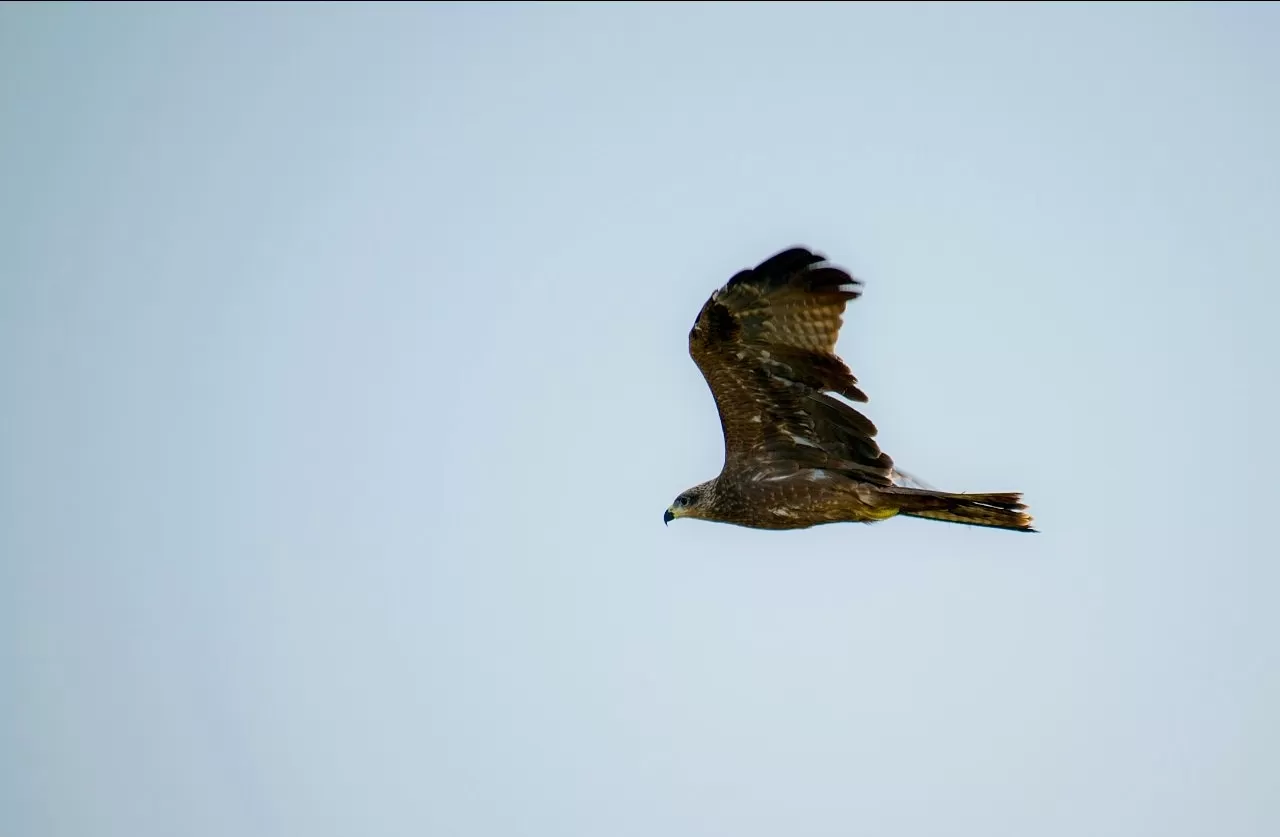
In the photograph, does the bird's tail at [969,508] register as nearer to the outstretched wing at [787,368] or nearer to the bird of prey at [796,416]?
the bird of prey at [796,416]

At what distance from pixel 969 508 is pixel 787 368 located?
1.74 meters

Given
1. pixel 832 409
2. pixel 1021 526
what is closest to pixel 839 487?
pixel 832 409

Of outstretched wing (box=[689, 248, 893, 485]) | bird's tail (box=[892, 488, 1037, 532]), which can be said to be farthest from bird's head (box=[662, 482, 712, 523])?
bird's tail (box=[892, 488, 1037, 532])

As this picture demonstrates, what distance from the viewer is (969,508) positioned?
9438 millimetres

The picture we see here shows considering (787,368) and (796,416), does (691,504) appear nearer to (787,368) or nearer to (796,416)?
(796,416)

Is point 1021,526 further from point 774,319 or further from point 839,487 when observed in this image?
point 774,319

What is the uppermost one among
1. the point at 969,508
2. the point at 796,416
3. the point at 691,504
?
the point at 796,416

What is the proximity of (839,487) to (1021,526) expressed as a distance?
1.40 meters

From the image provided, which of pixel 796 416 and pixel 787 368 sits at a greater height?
pixel 787 368

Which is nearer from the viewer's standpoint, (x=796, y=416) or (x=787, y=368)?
(x=787, y=368)

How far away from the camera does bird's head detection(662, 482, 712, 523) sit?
34.9 feet

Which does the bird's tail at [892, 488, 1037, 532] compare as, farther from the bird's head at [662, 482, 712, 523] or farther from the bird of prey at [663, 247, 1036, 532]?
the bird's head at [662, 482, 712, 523]

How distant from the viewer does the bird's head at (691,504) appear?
1062cm

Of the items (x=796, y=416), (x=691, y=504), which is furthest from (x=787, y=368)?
(x=691, y=504)
